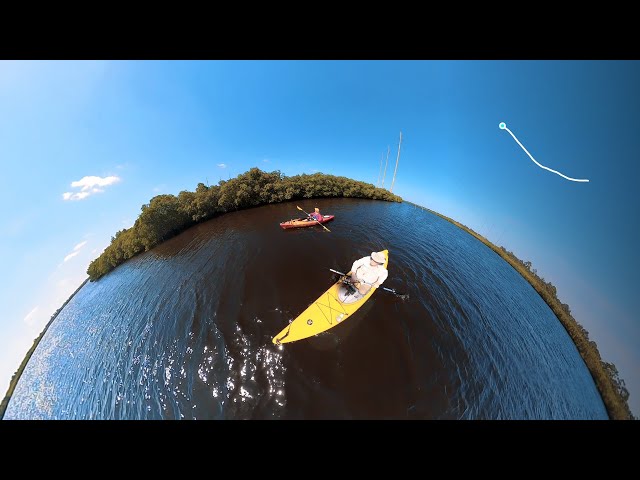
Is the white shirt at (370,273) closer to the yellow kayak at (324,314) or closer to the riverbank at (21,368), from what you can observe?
the yellow kayak at (324,314)

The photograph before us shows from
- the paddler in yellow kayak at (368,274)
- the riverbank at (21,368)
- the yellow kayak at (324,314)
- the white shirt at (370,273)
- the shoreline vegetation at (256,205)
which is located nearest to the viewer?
the yellow kayak at (324,314)

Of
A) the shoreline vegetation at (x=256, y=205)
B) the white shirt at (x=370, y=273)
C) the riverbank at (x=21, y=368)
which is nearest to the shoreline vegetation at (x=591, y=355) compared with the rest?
the shoreline vegetation at (x=256, y=205)

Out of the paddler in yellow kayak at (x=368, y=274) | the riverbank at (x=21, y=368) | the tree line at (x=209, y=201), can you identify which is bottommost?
the riverbank at (x=21, y=368)

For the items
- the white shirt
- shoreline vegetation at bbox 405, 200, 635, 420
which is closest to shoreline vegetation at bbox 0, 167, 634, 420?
shoreline vegetation at bbox 405, 200, 635, 420

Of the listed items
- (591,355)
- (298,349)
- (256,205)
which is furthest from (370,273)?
(256,205)

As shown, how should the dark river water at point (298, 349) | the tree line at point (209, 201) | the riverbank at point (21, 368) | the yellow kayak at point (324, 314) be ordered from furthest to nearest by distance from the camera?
the tree line at point (209, 201) < the riverbank at point (21, 368) < the yellow kayak at point (324, 314) < the dark river water at point (298, 349)

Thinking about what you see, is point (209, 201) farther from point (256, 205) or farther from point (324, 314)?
point (324, 314)
